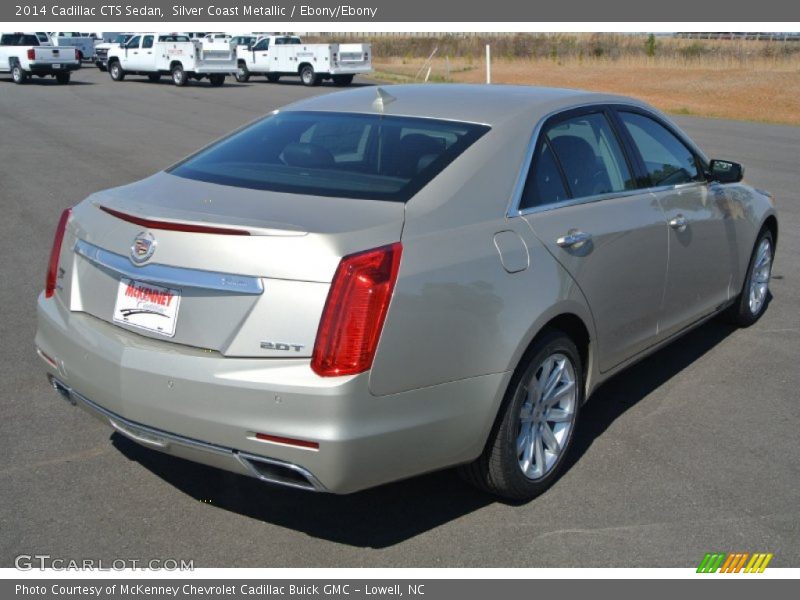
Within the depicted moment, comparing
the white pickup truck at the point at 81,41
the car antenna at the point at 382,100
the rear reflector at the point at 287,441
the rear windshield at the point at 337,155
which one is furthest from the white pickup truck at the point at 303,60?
the rear reflector at the point at 287,441

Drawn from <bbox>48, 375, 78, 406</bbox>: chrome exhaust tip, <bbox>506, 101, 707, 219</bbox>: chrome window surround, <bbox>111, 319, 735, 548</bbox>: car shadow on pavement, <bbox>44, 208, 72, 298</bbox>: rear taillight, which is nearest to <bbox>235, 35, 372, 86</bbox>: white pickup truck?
<bbox>506, 101, 707, 219</bbox>: chrome window surround

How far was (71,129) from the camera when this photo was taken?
1917 cm

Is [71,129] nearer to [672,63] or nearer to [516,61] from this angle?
[672,63]

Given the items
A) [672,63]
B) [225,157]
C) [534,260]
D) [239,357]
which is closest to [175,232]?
[239,357]

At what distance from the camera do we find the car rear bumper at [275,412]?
3.44 metres

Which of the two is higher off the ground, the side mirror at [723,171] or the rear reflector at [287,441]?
the side mirror at [723,171]

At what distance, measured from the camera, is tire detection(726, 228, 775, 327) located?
6898mm

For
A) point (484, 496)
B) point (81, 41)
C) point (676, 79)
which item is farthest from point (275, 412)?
point (81, 41)

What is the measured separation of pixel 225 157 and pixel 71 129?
1579 centimetres

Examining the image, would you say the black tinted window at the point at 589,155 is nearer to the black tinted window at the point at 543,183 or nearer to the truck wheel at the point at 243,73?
the black tinted window at the point at 543,183

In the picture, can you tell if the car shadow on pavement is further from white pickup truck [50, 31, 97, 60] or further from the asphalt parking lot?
white pickup truck [50, 31, 97, 60]

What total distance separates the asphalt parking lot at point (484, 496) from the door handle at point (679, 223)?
101 cm
